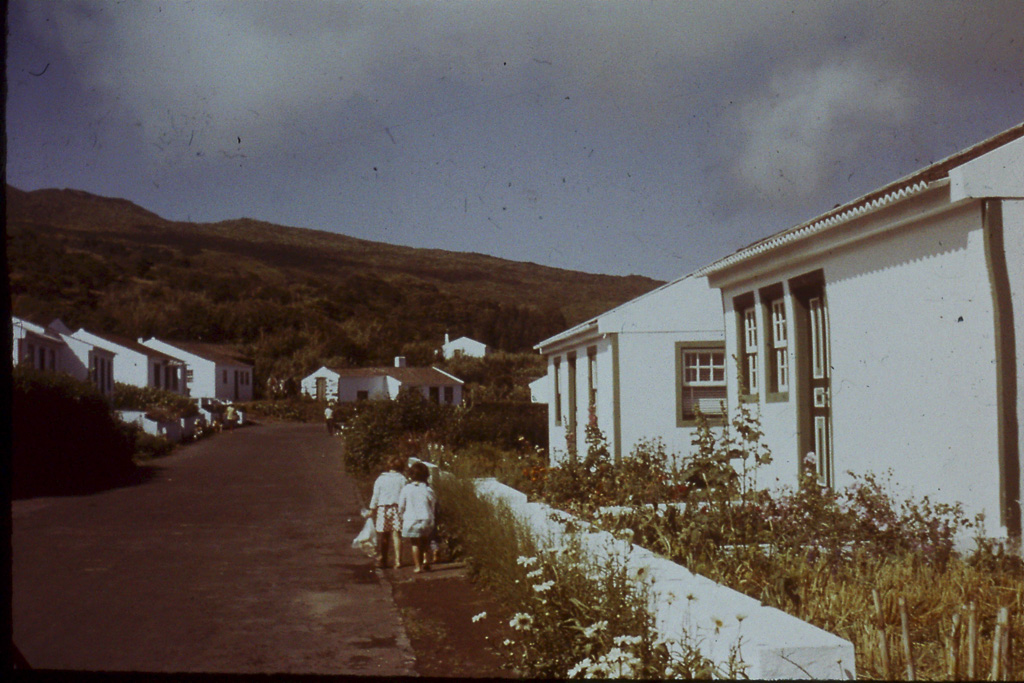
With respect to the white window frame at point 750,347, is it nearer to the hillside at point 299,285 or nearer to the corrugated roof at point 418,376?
the hillside at point 299,285

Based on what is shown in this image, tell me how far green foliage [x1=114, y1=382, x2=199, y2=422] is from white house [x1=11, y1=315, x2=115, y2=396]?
27.2 inches

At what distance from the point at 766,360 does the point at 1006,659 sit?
24.7ft

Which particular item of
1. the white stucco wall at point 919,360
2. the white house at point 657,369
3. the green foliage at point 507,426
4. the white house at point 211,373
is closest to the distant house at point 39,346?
the green foliage at point 507,426

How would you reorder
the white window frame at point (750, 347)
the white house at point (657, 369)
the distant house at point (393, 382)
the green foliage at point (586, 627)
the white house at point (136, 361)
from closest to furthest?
the green foliage at point (586, 627) → the white window frame at point (750, 347) → the white house at point (657, 369) → the distant house at point (393, 382) → the white house at point (136, 361)

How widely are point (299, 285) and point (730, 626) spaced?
1413 centimetres

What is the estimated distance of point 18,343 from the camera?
2616 cm

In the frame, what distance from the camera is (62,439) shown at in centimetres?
2173

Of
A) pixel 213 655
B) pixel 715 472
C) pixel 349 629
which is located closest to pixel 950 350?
pixel 715 472

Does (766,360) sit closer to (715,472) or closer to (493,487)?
(493,487)

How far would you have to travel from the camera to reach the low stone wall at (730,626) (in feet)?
13.1

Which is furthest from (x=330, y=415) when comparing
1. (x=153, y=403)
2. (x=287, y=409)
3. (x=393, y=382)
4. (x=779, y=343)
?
(x=779, y=343)

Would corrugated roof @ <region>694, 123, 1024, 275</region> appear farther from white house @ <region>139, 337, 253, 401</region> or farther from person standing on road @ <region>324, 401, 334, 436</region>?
white house @ <region>139, 337, 253, 401</region>

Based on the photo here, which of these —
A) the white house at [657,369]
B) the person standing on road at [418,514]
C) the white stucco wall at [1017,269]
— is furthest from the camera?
the white house at [657,369]

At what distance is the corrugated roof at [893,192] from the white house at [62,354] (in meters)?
18.9
